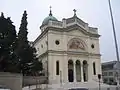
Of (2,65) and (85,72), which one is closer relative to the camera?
(2,65)

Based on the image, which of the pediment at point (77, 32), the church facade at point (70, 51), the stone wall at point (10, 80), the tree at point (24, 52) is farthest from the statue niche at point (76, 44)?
the stone wall at point (10, 80)

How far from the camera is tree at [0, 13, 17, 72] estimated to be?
1187 inches

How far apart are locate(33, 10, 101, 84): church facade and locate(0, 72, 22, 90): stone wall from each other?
17239 mm

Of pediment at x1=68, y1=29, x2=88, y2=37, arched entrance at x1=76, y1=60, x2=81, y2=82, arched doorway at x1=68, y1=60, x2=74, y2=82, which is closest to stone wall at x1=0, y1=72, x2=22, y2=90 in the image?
arched doorway at x1=68, y1=60, x2=74, y2=82

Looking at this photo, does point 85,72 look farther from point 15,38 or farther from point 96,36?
point 15,38

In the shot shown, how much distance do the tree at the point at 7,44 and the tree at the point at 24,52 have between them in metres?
2.49

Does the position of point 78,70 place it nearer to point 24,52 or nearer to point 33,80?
point 33,80

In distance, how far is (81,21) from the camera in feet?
159

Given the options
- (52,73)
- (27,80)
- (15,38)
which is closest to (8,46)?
(15,38)

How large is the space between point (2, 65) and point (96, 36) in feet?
83.3

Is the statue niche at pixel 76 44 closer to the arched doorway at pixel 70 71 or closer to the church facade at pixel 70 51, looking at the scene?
the church facade at pixel 70 51

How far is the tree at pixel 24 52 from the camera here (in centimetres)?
3578

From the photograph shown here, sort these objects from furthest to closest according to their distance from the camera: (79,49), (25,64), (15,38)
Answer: (79,49) → (25,64) → (15,38)

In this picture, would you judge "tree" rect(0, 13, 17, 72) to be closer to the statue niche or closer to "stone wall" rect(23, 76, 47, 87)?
"stone wall" rect(23, 76, 47, 87)
